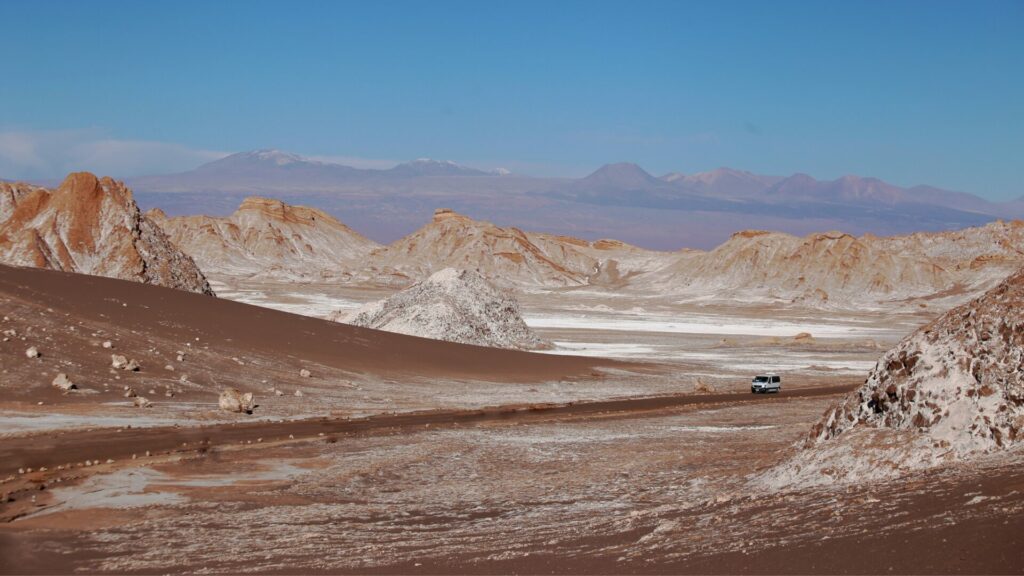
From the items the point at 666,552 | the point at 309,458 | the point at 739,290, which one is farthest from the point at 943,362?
the point at 739,290

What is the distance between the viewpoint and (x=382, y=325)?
5672 cm

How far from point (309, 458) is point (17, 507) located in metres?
6.61

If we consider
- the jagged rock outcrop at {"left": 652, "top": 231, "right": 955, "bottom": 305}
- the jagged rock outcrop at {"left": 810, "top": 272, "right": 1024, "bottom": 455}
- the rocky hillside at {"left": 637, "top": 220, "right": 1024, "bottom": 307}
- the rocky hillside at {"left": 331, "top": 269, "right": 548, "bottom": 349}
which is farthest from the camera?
the jagged rock outcrop at {"left": 652, "top": 231, "right": 955, "bottom": 305}

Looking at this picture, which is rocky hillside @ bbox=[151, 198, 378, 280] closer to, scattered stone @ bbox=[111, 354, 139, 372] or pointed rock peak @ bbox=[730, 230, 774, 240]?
pointed rock peak @ bbox=[730, 230, 774, 240]

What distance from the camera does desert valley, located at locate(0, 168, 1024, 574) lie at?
11656 millimetres

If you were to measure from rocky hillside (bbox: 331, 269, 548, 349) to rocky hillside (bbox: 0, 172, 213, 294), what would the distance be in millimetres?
11795

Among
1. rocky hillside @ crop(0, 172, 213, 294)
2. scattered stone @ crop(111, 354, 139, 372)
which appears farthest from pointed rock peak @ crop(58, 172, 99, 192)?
scattered stone @ crop(111, 354, 139, 372)

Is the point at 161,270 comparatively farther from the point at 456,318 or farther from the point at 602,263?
the point at 602,263

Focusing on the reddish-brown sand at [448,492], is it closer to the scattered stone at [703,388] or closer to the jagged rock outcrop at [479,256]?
the scattered stone at [703,388]

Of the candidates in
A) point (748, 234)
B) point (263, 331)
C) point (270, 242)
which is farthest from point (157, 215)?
point (263, 331)

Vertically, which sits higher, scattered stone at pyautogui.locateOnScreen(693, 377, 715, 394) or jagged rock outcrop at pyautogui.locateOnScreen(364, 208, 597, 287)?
→ jagged rock outcrop at pyautogui.locateOnScreen(364, 208, 597, 287)

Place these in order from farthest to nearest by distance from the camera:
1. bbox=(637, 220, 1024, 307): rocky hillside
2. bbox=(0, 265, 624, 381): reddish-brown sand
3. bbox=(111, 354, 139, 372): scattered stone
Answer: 1. bbox=(637, 220, 1024, 307): rocky hillside
2. bbox=(0, 265, 624, 381): reddish-brown sand
3. bbox=(111, 354, 139, 372): scattered stone

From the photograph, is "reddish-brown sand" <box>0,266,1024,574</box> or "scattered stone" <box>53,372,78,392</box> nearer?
"reddish-brown sand" <box>0,266,1024,574</box>

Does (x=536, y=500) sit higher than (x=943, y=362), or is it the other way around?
(x=943, y=362)
